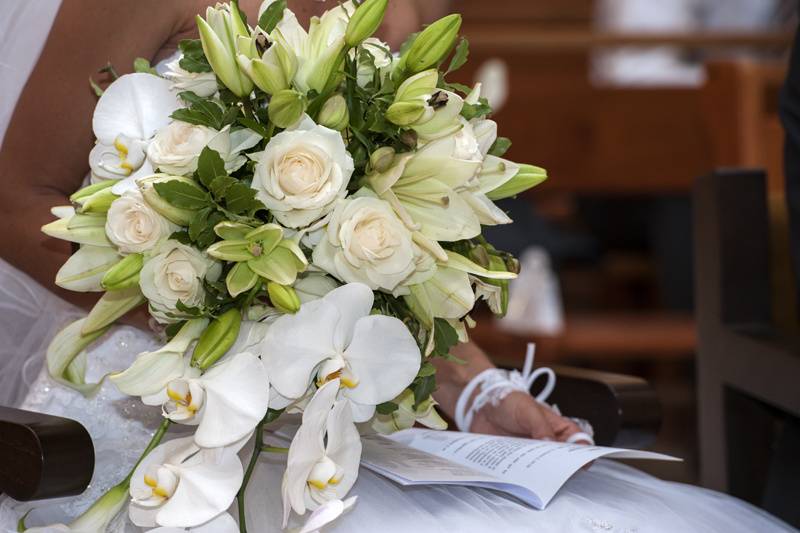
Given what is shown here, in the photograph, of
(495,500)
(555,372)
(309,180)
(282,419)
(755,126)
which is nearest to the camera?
(309,180)

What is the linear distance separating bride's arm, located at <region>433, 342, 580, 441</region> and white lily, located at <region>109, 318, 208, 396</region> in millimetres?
476

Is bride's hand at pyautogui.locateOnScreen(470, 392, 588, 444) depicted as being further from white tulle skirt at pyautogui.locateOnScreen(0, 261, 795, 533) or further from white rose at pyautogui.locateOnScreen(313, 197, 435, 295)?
white rose at pyautogui.locateOnScreen(313, 197, 435, 295)

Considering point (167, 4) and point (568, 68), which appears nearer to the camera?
point (167, 4)

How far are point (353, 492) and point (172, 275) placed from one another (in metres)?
0.28

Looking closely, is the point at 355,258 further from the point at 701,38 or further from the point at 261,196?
the point at 701,38

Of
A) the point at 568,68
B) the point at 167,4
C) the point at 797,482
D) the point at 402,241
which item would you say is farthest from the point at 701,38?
the point at 402,241

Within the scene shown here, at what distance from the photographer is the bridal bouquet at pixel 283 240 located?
879 mm

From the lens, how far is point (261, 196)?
899 millimetres

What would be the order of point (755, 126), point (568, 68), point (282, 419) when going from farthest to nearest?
point (568, 68), point (755, 126), point (282, 419)

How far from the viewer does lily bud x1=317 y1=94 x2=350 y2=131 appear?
93cm

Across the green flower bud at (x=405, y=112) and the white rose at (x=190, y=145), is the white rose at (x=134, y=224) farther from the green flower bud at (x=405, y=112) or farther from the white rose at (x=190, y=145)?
the green flower bud at (x=405, y=112)

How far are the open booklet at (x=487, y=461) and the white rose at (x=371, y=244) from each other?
0.67 ft

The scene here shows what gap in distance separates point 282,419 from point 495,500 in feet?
0.79

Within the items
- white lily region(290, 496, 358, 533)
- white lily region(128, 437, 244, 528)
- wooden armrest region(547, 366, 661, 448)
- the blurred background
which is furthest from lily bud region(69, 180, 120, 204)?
the blurred background
